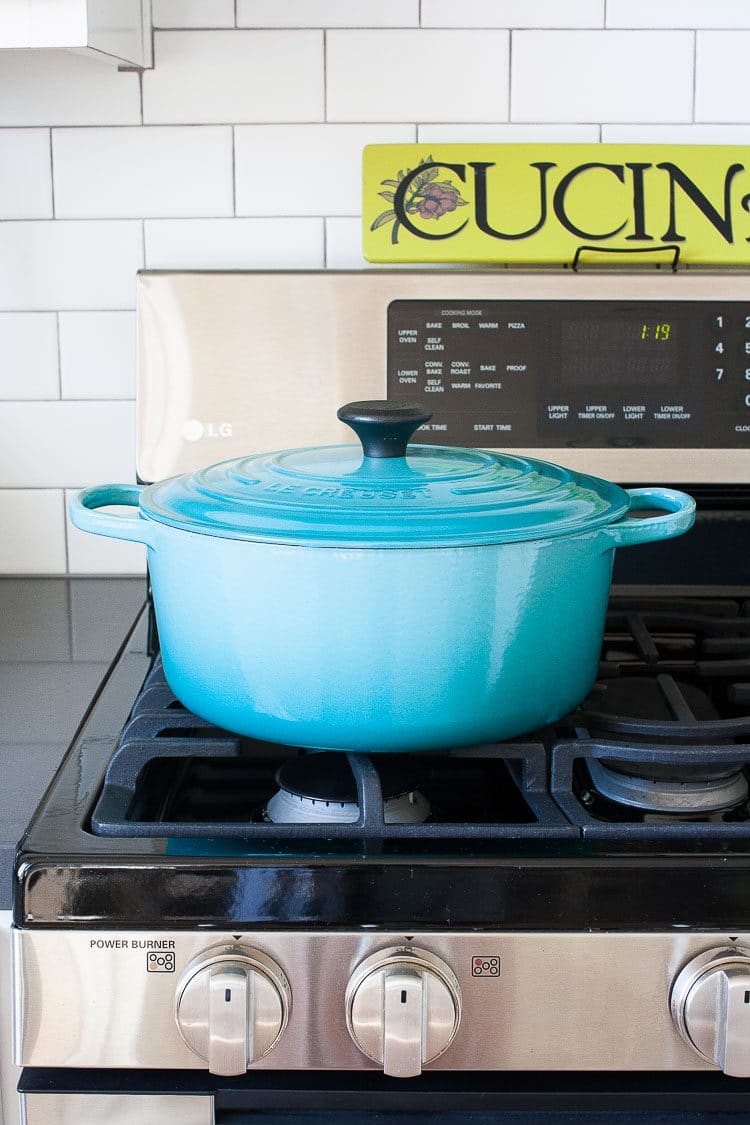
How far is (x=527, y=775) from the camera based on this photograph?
0.79 m

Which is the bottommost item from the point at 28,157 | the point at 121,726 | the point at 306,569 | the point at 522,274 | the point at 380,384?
the point at 121,726

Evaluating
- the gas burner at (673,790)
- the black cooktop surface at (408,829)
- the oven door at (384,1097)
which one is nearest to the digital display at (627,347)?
the black cooktop surface at (408,829)

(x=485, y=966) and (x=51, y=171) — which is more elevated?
(x=51, y=171)

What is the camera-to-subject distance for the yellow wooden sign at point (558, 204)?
4.06 feet

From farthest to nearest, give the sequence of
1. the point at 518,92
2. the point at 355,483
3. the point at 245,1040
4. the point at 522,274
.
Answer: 1. the point at 518,92
2. the point at 522,274
3. the point at 355,483
4. the point at 245,1040

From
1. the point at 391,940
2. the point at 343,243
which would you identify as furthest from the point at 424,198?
the point at 391,940

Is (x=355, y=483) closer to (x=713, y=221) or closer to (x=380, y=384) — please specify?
(x=380, y=384)

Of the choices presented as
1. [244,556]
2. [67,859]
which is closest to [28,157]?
[244,556]

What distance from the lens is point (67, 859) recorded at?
2.23 ft

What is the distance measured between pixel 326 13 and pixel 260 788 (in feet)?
2.94

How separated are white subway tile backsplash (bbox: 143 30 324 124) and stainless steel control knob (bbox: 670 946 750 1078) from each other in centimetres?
103

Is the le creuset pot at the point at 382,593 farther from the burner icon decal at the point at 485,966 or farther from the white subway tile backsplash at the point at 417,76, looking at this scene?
the white subway tile backsplash at the point at 417,76

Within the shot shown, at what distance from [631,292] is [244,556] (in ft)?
2.16

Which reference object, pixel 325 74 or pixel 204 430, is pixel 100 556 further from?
pixel 325 74
